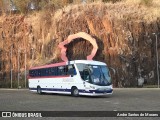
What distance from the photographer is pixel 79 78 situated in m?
27.8

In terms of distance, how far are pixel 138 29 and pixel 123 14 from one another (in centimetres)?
380

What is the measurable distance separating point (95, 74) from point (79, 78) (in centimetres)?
153

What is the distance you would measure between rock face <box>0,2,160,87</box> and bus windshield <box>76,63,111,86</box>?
24.5 metres

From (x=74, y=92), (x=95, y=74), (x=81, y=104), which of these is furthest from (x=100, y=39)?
(x=81, y=104)

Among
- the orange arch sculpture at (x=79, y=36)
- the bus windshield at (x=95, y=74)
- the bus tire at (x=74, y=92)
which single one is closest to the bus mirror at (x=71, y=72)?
the bus windshield at (x=95, y=74)

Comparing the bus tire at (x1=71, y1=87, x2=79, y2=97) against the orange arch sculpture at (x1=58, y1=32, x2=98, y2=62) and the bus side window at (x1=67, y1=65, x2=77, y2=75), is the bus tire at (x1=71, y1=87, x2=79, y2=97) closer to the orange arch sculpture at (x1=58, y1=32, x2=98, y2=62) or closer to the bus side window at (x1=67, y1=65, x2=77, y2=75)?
the bus side window at (x1=67, y1=65, x2=77, y2=75)

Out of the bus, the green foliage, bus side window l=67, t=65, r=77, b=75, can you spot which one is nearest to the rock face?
the green foliage

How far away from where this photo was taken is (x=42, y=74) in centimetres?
3403

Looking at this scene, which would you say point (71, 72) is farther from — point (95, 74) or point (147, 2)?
point (147, 2)

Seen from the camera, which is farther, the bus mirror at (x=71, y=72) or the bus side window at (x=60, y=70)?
the bus side window at (x=60, y=70)

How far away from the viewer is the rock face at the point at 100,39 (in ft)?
174

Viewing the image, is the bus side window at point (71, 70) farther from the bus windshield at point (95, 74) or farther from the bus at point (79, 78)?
the bus windshield at point (95, 74)

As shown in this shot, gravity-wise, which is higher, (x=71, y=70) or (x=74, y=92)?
(x=71, y=70)

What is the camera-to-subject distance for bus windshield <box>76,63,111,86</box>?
88.2ft
